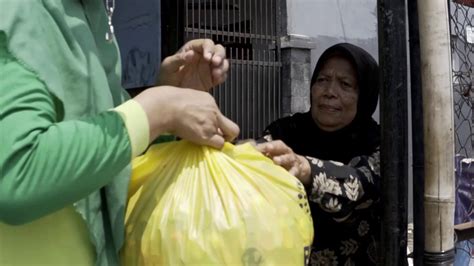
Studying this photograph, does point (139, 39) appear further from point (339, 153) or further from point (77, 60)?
point (77, 60)

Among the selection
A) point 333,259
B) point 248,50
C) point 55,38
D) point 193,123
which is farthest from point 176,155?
point 248,50

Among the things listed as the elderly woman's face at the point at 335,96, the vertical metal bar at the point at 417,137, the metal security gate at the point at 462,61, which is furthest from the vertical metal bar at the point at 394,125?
the metal security gate at the point at 462,61

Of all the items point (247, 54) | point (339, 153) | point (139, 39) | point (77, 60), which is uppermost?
point (247, 54)

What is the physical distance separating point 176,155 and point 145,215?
14 cm

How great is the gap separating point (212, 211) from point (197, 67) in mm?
421

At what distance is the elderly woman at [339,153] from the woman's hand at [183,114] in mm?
261

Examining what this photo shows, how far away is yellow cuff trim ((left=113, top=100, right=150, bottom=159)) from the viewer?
40.4 inches

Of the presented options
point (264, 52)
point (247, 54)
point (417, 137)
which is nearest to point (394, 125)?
point (417, 137)

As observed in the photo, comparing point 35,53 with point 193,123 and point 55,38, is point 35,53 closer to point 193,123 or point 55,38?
point 55,38

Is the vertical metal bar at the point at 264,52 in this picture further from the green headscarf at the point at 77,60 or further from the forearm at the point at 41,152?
the forearm at the point at 41,152

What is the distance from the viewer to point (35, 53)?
3.27 ft

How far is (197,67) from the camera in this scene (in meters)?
1.44

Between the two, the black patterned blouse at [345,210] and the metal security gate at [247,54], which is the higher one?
the metal security gate at [247,54]

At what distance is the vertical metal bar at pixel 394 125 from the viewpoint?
1396 mm
